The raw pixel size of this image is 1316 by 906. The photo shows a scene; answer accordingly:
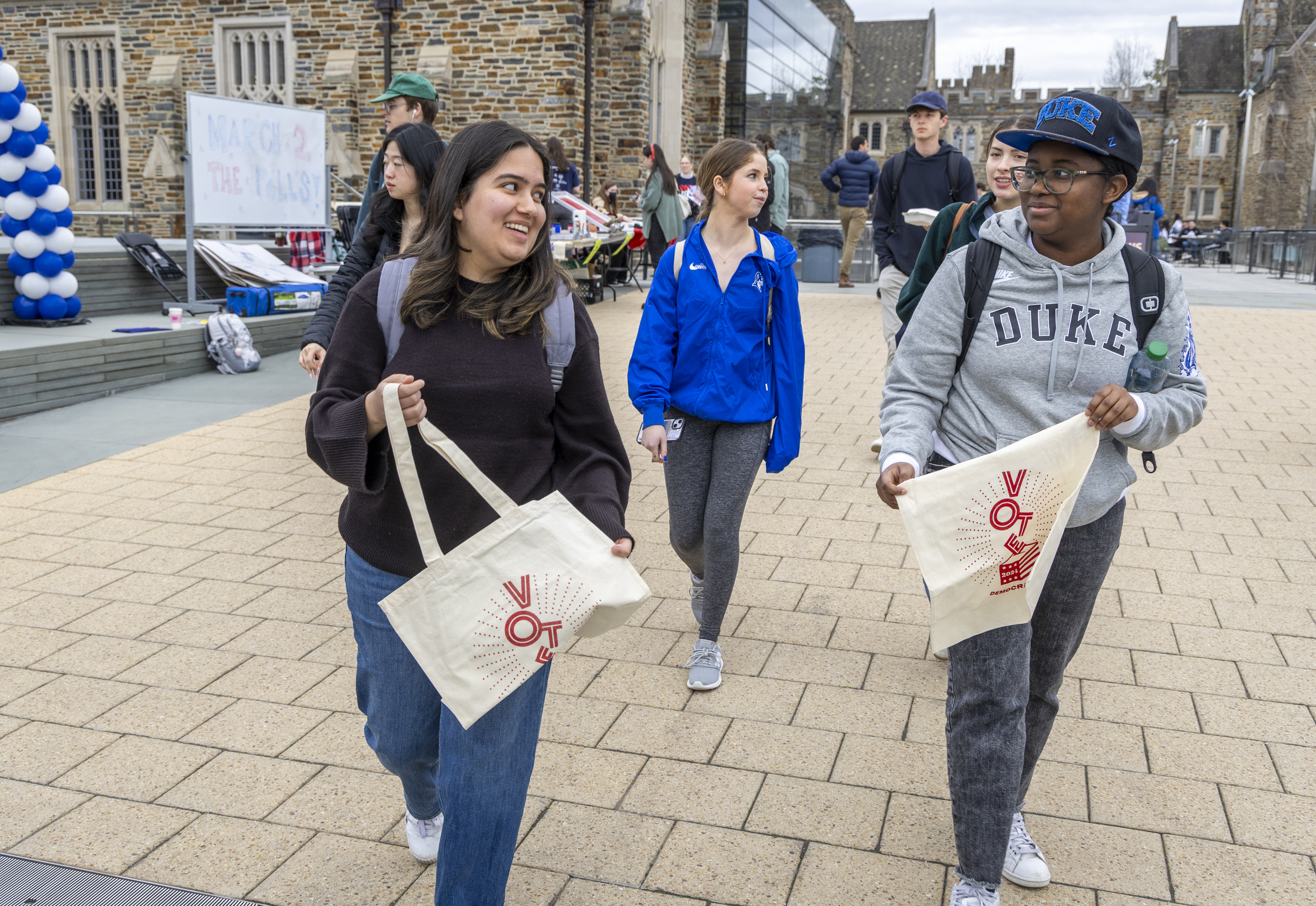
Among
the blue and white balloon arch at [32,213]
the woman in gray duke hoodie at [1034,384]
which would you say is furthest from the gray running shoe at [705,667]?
the blue and white balloon arch at [32,213]

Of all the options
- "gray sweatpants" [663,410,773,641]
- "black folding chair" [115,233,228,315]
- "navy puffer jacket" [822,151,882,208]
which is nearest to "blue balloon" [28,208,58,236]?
"black folding chair" [115,233,228,315]

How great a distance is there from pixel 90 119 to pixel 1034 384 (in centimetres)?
2488

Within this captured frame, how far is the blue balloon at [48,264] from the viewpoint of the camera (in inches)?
360

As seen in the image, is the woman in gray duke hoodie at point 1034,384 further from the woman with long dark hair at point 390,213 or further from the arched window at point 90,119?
the arched window at point 90,119

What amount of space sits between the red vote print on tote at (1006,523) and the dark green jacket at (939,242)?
1.28 metres

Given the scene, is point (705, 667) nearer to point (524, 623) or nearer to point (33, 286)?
point (524, 623)

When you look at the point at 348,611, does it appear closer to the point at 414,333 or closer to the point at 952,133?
the point at 414,333

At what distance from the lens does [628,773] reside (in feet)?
10.7

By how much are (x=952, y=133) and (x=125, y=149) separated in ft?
172

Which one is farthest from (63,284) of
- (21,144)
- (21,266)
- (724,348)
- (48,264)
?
(724,348)

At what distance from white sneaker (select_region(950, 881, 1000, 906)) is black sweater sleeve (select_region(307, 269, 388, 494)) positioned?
1614 mm

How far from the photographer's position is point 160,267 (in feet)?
35.8

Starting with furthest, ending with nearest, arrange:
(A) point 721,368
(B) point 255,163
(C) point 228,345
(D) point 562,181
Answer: (D) point 562,181 < (B) point 255,163 < (C) point 228,345 < (A) point 721,368

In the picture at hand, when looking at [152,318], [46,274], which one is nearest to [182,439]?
[46,274]
